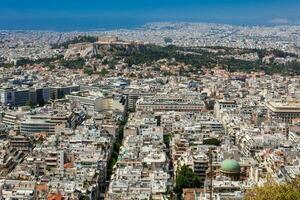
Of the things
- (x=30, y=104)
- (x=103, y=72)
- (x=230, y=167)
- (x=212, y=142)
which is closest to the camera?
(x=230, y=167)

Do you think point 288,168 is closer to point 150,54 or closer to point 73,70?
point 73,70

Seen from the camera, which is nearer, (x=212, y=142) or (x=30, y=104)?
(x=212, y=142)

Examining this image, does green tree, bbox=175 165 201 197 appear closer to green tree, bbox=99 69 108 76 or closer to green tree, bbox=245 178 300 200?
green tree, bbox=245 178 300 200

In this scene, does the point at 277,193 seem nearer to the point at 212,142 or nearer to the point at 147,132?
the point at 212,142

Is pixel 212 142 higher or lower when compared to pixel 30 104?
higher

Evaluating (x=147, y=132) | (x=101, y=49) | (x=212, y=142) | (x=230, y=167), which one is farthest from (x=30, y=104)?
(x=101, y=49)

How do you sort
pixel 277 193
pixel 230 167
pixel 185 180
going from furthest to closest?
pixel 185 180 → pixel 230 167 → pixel 277 193

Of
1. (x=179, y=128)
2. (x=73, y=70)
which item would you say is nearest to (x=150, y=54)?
(x=73, y=70)
